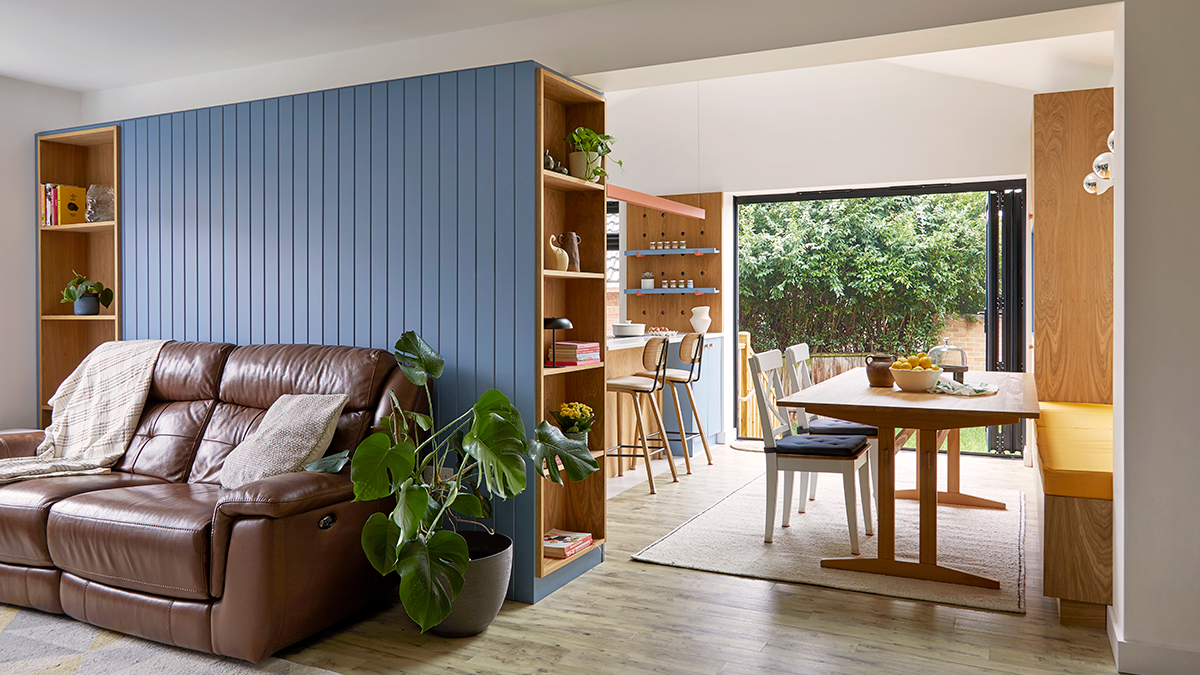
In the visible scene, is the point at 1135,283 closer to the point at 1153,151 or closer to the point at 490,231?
the point at 1153,151

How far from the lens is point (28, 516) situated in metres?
2.98

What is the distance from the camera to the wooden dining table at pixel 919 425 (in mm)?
3208

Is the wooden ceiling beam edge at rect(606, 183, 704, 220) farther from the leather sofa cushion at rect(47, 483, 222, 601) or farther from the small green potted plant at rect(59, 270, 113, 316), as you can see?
the leather sofa cushion at rect(47, 483, 222, 601)

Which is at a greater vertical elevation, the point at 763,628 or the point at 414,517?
the point at 414,517

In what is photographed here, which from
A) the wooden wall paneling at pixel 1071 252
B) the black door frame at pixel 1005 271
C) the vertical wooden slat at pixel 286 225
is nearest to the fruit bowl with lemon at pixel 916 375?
the wooden wall paneling at pixel 1071 252

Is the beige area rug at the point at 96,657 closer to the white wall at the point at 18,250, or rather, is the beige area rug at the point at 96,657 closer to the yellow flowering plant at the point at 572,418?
the yellow flowering plant at the point at 572,418

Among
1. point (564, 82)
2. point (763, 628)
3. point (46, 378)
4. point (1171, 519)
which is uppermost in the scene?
point (564, 82)

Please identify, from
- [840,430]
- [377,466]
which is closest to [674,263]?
[840,430]

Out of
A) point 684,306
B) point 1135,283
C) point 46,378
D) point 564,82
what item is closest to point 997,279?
point 684,306

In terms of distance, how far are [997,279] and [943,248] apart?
1.69m

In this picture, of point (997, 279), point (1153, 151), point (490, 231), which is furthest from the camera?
point (997, 279)

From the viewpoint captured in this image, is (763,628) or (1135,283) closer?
(1135,283)

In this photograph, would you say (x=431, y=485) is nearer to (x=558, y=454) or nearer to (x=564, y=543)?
(x=558, y=454)

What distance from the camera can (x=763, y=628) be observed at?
2949mm
